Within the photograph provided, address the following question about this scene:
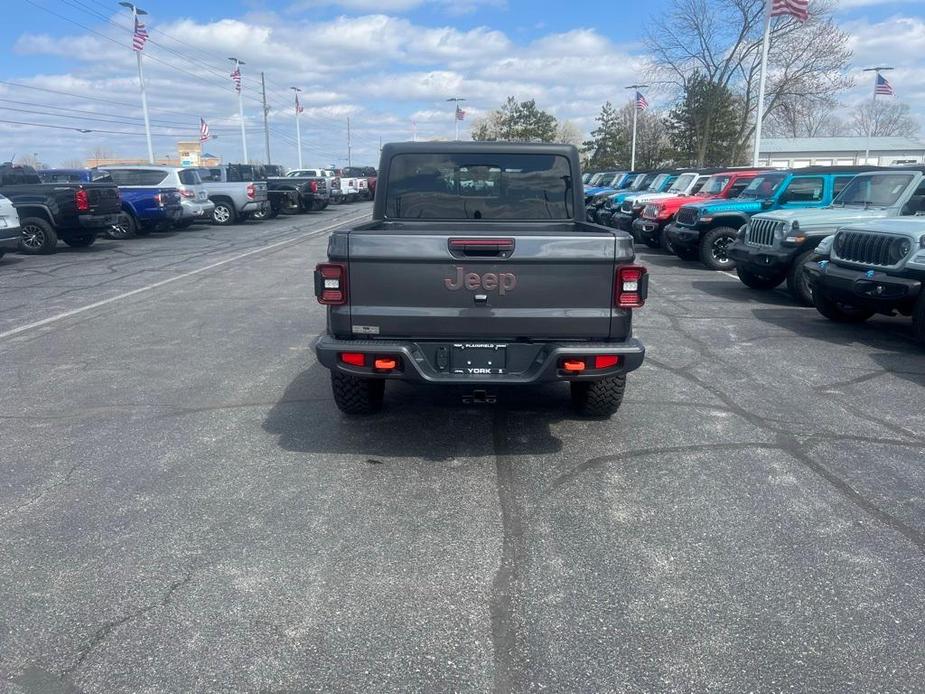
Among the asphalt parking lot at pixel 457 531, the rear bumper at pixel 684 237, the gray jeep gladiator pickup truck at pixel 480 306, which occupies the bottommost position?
the asphalt parking lot at pixel 457 531

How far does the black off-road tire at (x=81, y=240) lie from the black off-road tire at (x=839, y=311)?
15574mm

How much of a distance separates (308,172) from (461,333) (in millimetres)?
41216

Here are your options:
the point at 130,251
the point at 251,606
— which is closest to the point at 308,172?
the point at 130,251

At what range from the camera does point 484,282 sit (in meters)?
4.63

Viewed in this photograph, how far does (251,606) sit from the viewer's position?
11.0 ft

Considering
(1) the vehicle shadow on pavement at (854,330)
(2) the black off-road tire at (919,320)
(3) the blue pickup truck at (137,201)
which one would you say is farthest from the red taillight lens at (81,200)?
(2) the black off-road tire at (919,320)

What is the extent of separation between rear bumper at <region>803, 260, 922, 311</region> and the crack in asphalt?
24.2ft

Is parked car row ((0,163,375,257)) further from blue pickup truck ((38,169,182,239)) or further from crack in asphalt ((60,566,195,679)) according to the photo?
crack in asphalt ((60,566,195,679))

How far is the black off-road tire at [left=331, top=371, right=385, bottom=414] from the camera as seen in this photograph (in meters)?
5.46

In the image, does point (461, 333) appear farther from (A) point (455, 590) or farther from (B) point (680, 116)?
(B) point (680, 116)

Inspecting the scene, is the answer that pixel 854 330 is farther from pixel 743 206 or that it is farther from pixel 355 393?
pixel 355 393

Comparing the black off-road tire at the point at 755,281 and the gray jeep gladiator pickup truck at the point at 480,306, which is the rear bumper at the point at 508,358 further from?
the black off-road tire at the point at 755,281

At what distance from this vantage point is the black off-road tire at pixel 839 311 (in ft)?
30.9

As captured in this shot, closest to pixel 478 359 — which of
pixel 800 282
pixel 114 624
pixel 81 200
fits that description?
pixel 114 624
